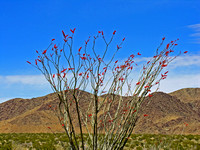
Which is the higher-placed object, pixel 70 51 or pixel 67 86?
pixel 70 51

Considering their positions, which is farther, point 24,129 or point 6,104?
point 6,104

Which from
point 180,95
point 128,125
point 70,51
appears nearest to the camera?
point 70,51

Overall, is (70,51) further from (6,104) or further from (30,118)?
(6,104)

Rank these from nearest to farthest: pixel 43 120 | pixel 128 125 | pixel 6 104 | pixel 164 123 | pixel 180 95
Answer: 1. pixel 128 125
2. pixel 164 123
3. pixel 43 120
4. pixel 6 104
5. pixel 180 95

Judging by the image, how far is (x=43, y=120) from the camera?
189ft

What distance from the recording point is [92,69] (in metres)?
4.85

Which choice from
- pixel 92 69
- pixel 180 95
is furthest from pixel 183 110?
pixel 92 69

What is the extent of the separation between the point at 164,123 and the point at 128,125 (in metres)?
45.9

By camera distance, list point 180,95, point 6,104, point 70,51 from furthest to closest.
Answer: point 180,95 < point 6,104 < point 70,51

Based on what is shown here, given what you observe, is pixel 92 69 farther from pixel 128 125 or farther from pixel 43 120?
pixel 43 120

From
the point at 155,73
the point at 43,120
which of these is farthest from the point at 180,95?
the point at 155,73

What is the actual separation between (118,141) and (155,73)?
173cm

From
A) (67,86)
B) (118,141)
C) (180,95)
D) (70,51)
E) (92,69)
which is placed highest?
(180,95)

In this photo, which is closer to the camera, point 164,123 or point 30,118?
point 164,123
